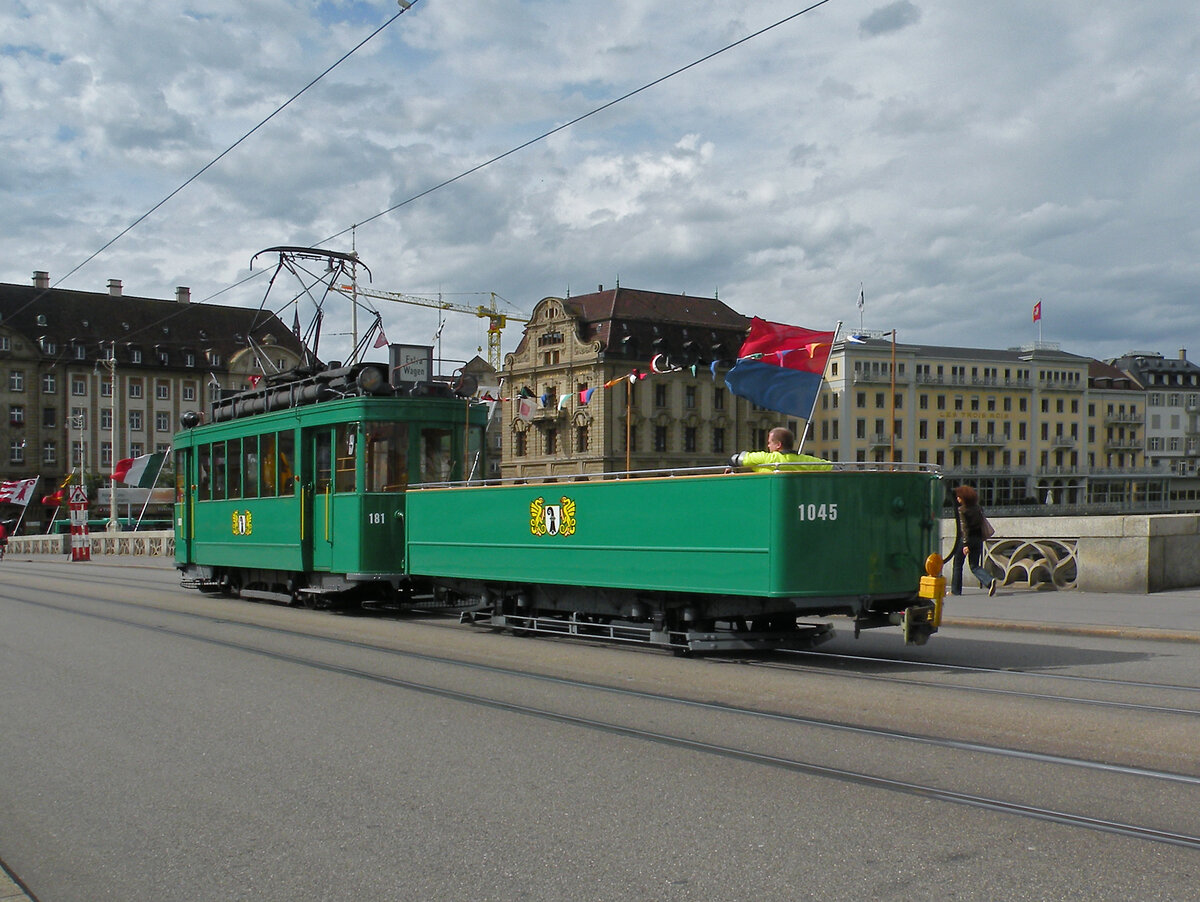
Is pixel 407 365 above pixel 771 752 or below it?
above

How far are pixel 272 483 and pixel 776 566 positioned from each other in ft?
33.9

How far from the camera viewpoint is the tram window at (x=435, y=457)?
53.4 ft

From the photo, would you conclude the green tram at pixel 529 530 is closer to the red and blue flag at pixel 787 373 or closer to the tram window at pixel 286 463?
the tram window at pixel 286 463

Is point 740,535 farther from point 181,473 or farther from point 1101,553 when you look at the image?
point 181,473

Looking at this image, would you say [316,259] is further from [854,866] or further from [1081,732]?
[854,866]

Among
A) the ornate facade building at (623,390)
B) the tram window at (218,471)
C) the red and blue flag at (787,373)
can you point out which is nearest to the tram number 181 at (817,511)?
the red and blue flag at (787,373)

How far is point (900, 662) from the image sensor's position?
1102 cm

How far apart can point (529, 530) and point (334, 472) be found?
4700 millimetres

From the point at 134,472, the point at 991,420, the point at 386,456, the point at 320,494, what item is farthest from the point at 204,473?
the point at 991,420

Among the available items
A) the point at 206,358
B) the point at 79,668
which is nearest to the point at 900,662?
the point at 79,668

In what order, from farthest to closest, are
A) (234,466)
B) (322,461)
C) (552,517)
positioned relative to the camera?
(234,466), (322,461), (552,517)

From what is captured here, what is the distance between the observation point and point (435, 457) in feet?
53.7

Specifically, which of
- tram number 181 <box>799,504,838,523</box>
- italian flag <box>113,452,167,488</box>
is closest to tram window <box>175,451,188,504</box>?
tram number 181 <box>799,504,838,523</box>

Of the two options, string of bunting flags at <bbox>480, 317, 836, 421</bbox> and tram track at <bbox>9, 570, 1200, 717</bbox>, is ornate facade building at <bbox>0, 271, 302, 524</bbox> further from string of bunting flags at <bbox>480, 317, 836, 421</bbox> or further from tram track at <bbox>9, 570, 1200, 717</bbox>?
tram track at <bbox>9, 570, 1200, 717</bbox>
